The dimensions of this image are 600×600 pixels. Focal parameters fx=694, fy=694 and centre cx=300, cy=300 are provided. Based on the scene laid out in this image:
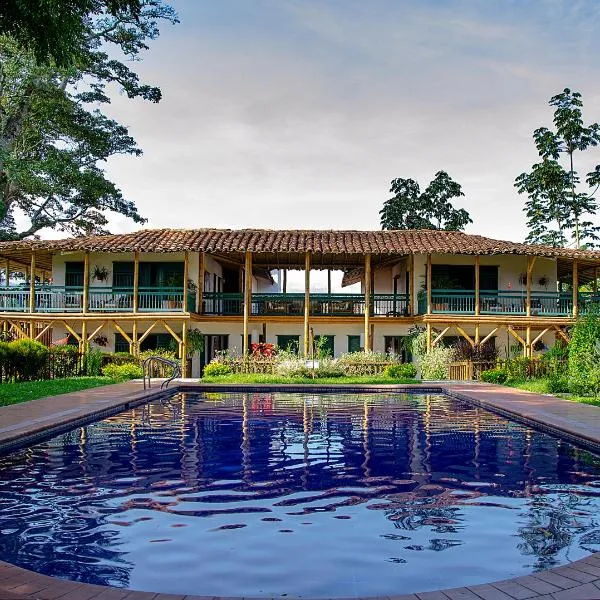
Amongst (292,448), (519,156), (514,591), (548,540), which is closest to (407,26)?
(292,448)

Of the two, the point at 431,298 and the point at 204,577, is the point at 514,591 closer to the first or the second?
the point at 204,577

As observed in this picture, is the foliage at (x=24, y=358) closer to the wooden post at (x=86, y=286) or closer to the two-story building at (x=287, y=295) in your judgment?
the two-story building at (x=287, y=295)

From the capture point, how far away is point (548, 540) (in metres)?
5.73

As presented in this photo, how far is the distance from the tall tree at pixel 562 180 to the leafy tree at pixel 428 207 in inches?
166

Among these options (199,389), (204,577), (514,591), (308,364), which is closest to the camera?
(514,591)

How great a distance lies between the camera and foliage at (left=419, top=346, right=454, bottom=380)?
25.0 metres

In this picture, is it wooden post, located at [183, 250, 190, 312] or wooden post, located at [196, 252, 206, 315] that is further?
wooden post, located at [196, 252, 206, 315]

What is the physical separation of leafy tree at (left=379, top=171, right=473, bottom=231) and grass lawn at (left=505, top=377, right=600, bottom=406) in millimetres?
23161

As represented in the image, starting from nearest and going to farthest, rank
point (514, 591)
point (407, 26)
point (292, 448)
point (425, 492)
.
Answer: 1. point (514, 591)
2. point (425, 492)
3. point (292, 448)
4. point (407, 26)

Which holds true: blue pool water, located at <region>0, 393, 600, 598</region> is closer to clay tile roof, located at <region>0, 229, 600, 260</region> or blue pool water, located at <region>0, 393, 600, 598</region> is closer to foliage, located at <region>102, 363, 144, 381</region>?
foliage, located at <region>102, 363, 144, 381</region>

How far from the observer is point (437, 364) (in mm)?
25109

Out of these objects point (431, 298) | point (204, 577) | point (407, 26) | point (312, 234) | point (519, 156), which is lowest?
point (204, 577)

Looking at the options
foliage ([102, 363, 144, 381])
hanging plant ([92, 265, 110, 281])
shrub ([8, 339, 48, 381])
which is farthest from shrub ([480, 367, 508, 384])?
hanging plant ([92, 265, 110, 281])

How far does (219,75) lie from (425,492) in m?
17.8
